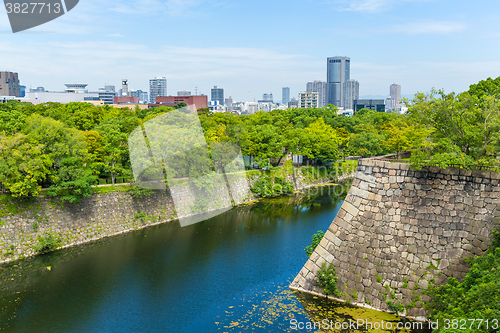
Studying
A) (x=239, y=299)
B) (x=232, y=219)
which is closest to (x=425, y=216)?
(x=239, y=299)

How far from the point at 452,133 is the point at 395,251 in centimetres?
586

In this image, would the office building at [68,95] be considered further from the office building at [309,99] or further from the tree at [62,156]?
the tree at [62,156]

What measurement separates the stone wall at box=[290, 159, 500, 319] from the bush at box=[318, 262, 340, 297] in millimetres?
262

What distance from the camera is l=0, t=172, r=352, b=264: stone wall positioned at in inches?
969

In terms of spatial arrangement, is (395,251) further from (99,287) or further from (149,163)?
(149,163)

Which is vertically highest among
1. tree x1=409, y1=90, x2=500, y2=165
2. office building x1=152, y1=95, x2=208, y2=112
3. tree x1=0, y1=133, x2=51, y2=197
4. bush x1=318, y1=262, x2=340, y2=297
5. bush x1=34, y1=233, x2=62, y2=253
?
office building x1=152, y1=95, x2=208, y2=112

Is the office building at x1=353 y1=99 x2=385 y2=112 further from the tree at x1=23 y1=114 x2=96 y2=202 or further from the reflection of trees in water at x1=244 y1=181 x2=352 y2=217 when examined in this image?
the tree at x1=23 y1=114 x2=96 y2=202

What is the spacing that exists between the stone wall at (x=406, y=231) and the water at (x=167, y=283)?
9.76 feet

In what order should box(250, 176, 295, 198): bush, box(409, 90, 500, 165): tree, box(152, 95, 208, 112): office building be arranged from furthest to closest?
box(152, 95, 208, 112): office building → box(250, 176, 295, 198): bush → box(409, 90, 500, 165): tree

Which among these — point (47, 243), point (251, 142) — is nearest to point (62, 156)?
point (47, 243)

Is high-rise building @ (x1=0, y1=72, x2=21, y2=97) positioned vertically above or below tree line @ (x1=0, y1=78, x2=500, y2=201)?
above

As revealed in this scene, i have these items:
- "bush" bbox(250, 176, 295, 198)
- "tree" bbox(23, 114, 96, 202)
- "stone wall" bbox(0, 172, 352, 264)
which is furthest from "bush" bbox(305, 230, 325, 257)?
"bush" bbox(250, 176, 295, 198)

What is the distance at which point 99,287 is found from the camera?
2058 centimetres

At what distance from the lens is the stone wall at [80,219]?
24.6 meters
